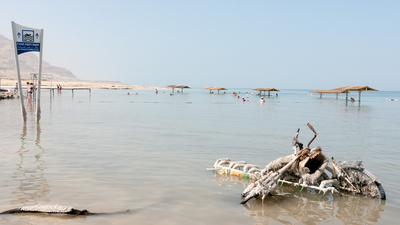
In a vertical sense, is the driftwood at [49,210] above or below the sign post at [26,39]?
below

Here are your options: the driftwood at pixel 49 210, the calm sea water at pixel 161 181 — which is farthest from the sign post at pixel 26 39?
the driftwood at pixel 49 210

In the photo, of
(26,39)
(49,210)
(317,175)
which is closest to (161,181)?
(49,210)

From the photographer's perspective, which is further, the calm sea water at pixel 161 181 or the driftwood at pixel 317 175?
the driftwood at pixel 317 175

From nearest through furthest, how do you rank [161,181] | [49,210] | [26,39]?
[49,210]
[161,181]
[26,39]

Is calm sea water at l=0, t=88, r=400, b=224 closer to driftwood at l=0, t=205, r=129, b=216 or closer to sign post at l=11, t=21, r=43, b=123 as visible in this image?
driftwood at l=0, t=205, r=129, b=216

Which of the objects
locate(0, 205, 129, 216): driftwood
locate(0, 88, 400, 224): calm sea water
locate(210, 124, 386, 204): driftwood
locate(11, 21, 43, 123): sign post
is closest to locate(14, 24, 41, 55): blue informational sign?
locate(11, 21, 43, 123): sign post

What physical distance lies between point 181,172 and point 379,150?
8467mm

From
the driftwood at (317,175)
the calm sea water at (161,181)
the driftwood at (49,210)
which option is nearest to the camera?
the driftwood at (49,210)

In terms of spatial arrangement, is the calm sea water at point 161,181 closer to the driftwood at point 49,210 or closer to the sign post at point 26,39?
the driftwood at point 49,210

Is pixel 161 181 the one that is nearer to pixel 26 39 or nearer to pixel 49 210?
pixel 49 210

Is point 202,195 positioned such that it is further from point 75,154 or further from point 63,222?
point 75,154

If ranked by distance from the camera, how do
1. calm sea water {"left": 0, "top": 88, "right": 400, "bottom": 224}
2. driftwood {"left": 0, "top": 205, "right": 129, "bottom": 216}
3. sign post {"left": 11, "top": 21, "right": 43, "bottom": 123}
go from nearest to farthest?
driftwood {"left": 0, "top": 205, "right": 129, "bottom": 216} → calm sea water {"left": 0, "top": 88, "right": 400, "bottom": 224} → sign post {"left": 11, "top": 21, "right": 43, "bottom": 123}

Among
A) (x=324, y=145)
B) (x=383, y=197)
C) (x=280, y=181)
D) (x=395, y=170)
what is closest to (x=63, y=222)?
(x=280, y=181)

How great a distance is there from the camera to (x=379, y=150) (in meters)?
13.2
